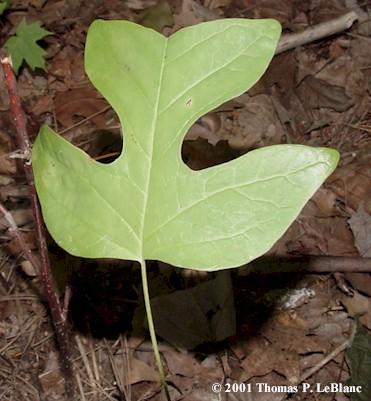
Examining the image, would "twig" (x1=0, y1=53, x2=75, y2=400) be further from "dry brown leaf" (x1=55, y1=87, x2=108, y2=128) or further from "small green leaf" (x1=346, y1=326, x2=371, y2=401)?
"dry brown leaf" (x1=55, y1=87, x2=108, y2=128)

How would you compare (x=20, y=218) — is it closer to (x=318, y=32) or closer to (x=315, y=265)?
(x=315, y=265)

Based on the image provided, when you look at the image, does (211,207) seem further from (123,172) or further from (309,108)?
(309,108)

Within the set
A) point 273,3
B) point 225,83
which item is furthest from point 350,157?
point 225,83

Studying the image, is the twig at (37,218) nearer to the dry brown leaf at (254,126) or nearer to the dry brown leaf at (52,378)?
the dry brown leaf at (52,378)

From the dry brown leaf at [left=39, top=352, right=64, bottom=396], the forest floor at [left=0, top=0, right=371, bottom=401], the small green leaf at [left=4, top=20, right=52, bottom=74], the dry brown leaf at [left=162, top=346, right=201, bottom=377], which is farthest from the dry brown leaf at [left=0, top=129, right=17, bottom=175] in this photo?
the dry brown leaf at [left=162, top=346, right=201, bottom=377]

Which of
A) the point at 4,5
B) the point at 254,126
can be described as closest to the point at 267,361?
the point at 254,126

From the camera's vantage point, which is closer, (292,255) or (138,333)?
(138,333)

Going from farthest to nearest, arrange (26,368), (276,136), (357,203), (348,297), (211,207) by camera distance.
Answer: (276,136), (357,203), (348,297), (26,368), (211,207)
